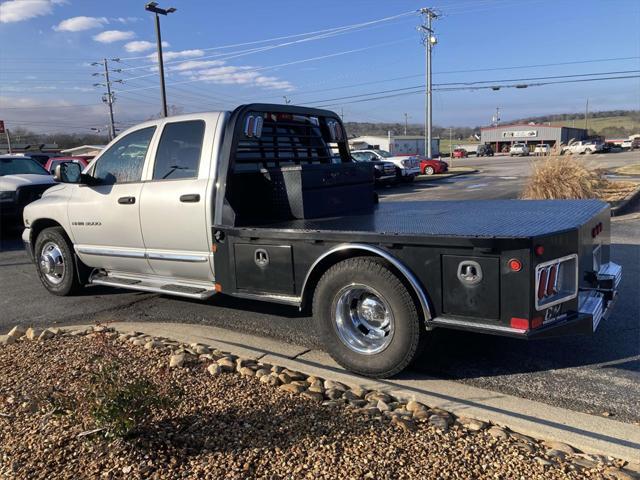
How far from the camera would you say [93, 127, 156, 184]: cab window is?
18.7 feet

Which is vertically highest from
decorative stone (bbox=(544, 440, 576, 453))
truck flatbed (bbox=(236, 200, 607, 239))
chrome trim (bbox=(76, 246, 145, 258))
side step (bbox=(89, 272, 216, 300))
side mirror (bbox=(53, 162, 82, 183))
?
side mirror (bbox=(53, 162, 82, 183))

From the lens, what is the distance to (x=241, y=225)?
484 cm

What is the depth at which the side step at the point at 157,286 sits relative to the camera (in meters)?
5.18

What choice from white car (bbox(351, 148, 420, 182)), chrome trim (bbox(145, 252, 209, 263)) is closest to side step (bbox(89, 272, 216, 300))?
chrome trim (bbox(145, 252, 209, 263))

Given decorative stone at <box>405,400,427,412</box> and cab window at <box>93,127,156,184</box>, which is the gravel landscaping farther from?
cab window at <box>93,127,156,184</box>

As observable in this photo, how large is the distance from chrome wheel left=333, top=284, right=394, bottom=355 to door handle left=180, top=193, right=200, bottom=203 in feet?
5.74

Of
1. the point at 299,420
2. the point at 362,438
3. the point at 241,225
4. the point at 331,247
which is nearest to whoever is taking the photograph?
the point at 362,438

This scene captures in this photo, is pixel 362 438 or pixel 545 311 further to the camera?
pixel 545 311

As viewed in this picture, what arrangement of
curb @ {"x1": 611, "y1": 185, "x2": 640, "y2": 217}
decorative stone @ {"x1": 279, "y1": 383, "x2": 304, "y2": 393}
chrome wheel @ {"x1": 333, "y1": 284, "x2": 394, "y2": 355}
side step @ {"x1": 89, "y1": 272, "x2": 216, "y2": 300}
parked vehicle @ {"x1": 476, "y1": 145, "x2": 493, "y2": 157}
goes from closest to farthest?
decorative stone @ {"x1": 279, "y1": 383, "x2": 304, "y2": 393}
chrome wheel @ {"x1": 333, "y1": 284, "x2": 394, "y2": 355}
side step @ {"x1": 89, "y1": 272, "x2": 216, "y2": 300}
curb @ {"x1": 611, "y1": 185, "x2": 640, "y2": 217}
parked vehicle @ {"x1": 476, "y1": 145, "x2": 493, "y2": 157}

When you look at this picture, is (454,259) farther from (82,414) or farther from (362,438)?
(82,414)

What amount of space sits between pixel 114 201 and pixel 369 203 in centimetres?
271

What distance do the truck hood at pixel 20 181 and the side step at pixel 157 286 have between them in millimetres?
7295

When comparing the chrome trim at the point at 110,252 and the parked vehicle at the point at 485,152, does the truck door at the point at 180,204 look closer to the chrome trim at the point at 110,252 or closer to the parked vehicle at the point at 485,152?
the chrome trim at the point at 110,252

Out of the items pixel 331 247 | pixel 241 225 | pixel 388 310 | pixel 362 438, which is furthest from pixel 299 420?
pixel 241 225
